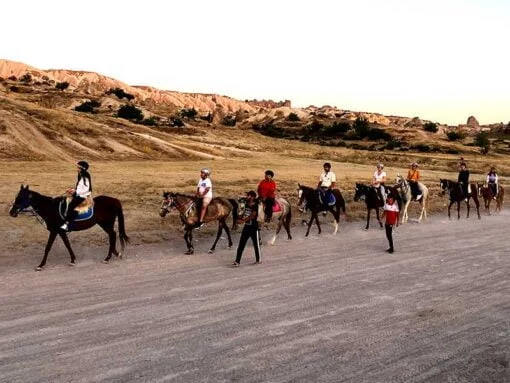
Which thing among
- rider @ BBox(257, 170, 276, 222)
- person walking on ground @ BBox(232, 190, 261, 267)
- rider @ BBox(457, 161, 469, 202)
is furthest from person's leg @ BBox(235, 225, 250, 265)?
rider @ BBox(457, 161, 469, 202)

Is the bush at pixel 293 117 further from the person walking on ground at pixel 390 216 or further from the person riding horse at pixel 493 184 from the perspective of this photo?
the person walking on ground at pixel 390 216

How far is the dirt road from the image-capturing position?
8.01 m

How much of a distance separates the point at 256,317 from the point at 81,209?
22.4 ft

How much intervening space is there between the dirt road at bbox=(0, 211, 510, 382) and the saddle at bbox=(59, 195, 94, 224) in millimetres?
1354

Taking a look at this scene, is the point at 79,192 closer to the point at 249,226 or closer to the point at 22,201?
the point at 22,201

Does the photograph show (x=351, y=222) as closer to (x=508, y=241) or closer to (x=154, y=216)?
(x=508, y=241)

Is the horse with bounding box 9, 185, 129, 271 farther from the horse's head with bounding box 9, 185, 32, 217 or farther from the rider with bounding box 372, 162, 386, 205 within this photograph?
the rider with bounding box 372, 162, 386, 205

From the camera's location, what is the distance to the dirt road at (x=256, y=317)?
8008mm

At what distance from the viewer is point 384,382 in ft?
25.1

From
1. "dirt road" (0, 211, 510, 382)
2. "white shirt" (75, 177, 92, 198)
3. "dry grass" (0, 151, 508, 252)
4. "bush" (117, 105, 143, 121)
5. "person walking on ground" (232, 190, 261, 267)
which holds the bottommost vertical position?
"dry grass" (0, 151, 508, 252)

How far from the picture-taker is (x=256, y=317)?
34.1ft

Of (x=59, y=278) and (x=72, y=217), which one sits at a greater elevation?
(x=72, y=217)

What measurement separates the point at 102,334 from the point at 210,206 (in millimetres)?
8075

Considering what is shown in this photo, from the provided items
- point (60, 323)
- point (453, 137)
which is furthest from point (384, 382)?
point (453, 137)
